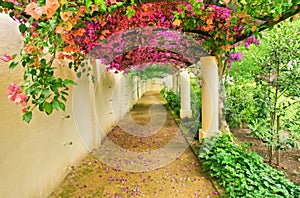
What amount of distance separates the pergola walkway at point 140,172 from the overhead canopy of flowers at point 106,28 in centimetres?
124

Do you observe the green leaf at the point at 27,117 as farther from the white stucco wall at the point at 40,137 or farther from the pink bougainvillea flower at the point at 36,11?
the white stucco wall at the point at 40,137

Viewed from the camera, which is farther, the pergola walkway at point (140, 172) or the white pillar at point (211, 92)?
the white pillar at point (211, 92)

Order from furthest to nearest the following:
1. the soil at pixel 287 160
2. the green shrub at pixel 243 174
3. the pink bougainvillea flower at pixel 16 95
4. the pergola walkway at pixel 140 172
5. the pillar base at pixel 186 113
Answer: the pillar base at pixel 186 113
the soil at pixel 287 160
the pergola walkway at pixel 140 172
the green shrub at pixel 243 174
the pink bougainvillea flower at pixel 16 95

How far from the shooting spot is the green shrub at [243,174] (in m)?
2.45

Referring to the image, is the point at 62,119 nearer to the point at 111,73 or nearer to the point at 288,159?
the point at 111,73

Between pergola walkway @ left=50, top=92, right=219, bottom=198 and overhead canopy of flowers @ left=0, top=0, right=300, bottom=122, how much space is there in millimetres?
1238

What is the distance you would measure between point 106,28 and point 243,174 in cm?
265

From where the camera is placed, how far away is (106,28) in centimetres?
283

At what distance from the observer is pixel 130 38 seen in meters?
3.59

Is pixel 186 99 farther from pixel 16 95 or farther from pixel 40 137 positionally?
pixel 16 95

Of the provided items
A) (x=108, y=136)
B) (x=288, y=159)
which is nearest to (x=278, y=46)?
(x=288, y=159)

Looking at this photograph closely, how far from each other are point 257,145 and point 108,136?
3398mm

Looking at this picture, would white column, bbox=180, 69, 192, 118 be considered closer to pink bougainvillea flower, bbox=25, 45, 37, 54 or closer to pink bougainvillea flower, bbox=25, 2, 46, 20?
pink bougainvillea flower, bbox=25, 45, 37, 54

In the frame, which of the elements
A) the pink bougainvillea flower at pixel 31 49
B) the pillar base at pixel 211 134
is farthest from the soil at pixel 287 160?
the pink bougainvillea flower at pixel 31 49
